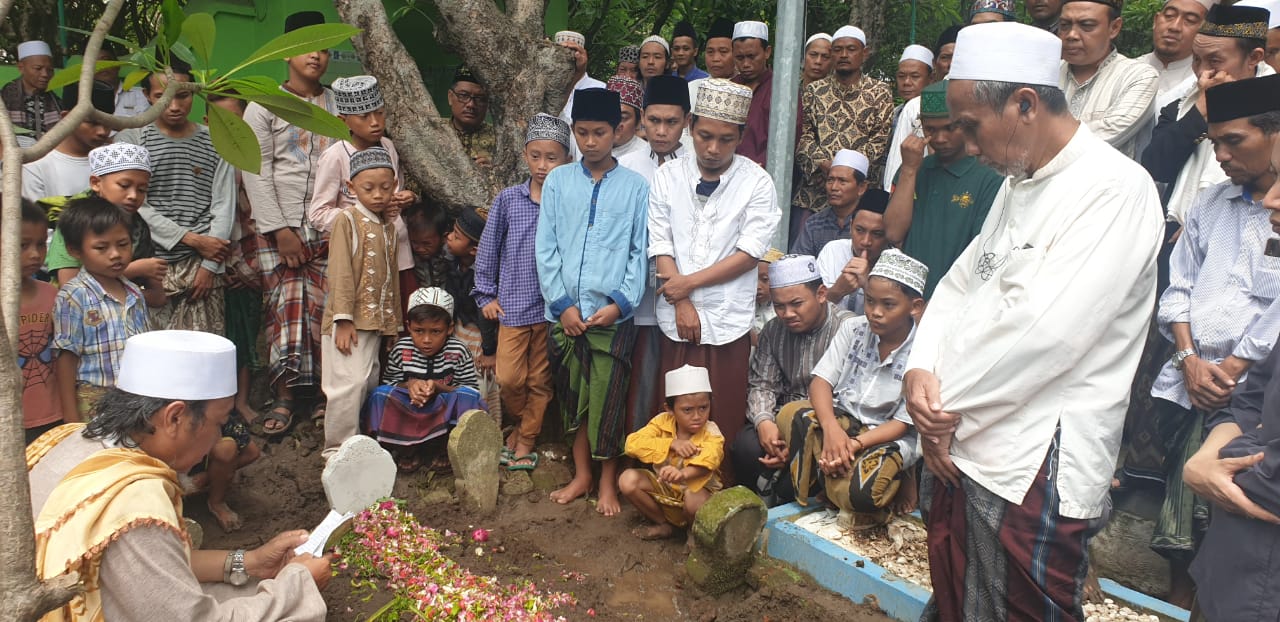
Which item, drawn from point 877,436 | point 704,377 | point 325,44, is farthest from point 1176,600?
point 325,44

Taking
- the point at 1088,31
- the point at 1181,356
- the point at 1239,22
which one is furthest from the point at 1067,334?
the point at 1088,31

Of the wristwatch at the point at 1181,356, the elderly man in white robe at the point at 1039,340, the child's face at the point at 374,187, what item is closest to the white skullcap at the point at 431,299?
the child's face at the point at 374,187

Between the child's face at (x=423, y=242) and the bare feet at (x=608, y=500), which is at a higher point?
the child's face at (x=423, y=242)

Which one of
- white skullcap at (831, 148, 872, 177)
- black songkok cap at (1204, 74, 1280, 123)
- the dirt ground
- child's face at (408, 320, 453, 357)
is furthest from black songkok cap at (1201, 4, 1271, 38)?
child's face at (408, 320, 453, 357)

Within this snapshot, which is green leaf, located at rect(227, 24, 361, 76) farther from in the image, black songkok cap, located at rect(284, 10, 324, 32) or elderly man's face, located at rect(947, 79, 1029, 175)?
black songkok cap, located at rect(284, 10, 324, 32)

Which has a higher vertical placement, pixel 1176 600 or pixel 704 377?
pixel 704 377

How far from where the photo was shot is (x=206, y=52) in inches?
66.3

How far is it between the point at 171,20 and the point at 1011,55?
7.24ft

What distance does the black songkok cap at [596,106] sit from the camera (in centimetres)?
501

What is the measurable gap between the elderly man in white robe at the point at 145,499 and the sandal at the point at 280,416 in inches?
102

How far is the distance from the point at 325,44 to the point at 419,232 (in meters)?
4.41

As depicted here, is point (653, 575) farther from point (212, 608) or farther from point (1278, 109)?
point (1278, 109)

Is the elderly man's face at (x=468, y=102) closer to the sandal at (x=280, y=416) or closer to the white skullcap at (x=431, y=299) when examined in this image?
the white skullcap at (x=431, y=299)

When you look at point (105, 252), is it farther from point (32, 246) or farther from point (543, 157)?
point (543, 157)
